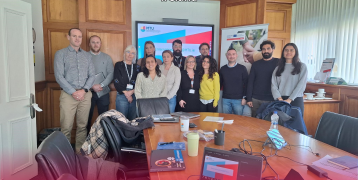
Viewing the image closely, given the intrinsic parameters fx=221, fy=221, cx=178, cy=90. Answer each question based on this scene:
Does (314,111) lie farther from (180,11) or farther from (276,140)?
(180,11)

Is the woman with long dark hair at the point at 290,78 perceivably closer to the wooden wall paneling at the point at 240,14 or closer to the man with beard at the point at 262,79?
the man with beard at the point at 262,79

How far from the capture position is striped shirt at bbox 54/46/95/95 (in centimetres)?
292

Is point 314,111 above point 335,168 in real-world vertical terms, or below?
below

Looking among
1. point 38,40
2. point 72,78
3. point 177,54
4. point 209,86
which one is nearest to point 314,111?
point 209,86

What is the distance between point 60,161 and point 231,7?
12.8ft

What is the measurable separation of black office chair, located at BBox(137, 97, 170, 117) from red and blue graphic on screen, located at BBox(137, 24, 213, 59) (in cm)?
187

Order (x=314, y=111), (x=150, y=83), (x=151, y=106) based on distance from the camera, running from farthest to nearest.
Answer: (x=314, y=111) → (x=150, y=83) → (x=151, y=106)

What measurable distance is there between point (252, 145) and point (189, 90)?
1.93 meters

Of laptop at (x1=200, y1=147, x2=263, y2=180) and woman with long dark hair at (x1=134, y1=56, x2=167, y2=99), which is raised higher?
woman with long dark hair at (x1=134, y1=56, x2=167, y2=99)

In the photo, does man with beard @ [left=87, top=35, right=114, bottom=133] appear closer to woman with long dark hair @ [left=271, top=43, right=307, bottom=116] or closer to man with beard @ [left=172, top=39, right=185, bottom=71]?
man with beard @ [left=172, top=39, right=185, bottom=71]

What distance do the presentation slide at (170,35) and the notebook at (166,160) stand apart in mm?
3254

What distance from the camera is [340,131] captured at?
184cm

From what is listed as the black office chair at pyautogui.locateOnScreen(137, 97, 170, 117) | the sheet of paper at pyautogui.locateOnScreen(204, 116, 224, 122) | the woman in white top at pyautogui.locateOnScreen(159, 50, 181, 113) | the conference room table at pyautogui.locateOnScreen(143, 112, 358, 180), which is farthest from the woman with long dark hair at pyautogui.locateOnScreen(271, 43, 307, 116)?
the black office chair at pyautogui.locateOnScreen(137, 97, 170, 117)

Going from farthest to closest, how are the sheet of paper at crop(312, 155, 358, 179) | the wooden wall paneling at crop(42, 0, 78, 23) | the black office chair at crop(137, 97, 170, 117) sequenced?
the wooden wall paneling at crop(42, 0, 78, 23), the black office chair at crop(137, 97, 170, 117), the sheet of paper at crop(312, 155, 358, 179)
